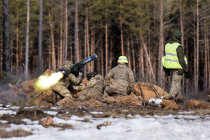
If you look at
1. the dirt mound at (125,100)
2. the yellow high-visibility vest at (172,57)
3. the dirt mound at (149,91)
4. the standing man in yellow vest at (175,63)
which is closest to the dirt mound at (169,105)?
the dirt mound at (125,100)

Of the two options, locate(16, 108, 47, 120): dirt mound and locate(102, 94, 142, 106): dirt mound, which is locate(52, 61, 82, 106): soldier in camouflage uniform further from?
locate(16, 108, 47, 120): dirt mound

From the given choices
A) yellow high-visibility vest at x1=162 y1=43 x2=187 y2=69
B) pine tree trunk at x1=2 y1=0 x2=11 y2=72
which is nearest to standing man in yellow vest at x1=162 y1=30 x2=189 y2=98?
yellow high-visibility vest at x1=162 y1=43 x2=187 y2=69

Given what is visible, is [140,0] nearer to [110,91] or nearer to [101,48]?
[101,48]

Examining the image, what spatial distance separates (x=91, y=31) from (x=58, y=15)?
22.3 feet

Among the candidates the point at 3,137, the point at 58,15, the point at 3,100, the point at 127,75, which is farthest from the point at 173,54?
the point at 58,15

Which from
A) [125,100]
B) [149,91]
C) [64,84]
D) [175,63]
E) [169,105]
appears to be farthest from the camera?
[149,91]

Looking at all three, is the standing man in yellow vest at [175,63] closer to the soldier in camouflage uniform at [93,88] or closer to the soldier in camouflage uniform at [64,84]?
the soldier in camouflage uniform at [93,88]

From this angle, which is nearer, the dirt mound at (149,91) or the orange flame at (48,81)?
the orange flame at (48,81)

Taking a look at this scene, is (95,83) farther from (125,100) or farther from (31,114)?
(31,114)

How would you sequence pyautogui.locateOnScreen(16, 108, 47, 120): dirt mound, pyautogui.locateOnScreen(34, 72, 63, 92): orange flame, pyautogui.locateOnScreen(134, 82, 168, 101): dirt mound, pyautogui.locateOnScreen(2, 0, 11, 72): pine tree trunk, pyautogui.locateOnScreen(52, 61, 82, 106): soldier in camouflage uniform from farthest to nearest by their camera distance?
pyautogui.locateOnScreen(2, 0, 11, 72): pine tree trunk < pyautogui.locateOnScreen(134, 82, 168, 101): dirt mound < pyautogui.locateOnScreen(52, 61, 82, 106): soldier in camouflage uniform < pyautogui.locateOnScreen(34, 72, 63, 92): orange flame < pyautogui.locateOnScreen(16, 108, 47, 120): dirt mound

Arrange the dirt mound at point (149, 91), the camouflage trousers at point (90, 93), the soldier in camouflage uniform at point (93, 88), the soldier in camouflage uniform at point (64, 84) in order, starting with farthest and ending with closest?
the dirt mound at point (149, 91), the soldier in camouflage uniform at point (93, 88), the camouflage trousers at point (90, 93), the soldier in camouflage uniform at point (64, 84)

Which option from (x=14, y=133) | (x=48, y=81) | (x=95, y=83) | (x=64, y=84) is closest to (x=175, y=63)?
(x=95, y=83)

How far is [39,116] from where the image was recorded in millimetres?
5758

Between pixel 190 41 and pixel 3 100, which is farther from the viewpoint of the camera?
pixel 190 41
